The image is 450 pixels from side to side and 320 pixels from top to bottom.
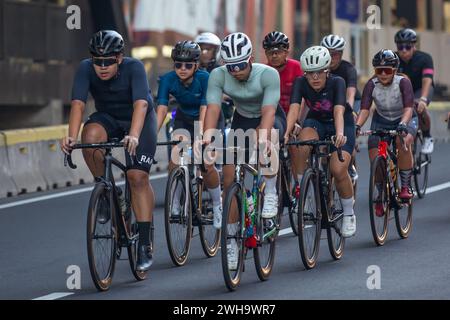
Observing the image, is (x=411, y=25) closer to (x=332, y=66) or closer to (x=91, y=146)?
(x=332, y=66)

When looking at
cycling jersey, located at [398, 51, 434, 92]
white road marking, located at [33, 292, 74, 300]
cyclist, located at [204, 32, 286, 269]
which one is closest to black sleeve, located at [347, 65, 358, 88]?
cycling jersey, located at [398, 51, 434, 92]

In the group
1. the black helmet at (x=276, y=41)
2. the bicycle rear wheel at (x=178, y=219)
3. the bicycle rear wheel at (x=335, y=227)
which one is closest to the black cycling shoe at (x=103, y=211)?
the bicycle rear wheel at (x=178, y=219)

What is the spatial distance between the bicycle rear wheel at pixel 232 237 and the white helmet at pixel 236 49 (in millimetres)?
1004

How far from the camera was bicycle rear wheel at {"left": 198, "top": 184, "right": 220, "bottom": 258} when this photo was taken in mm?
13414

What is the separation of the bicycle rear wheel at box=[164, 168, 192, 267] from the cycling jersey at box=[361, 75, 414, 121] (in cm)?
267

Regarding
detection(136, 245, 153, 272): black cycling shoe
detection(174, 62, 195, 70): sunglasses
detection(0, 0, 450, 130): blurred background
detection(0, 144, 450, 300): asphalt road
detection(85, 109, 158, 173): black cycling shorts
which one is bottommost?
detection(0, 144, 450, 300): asphalt road

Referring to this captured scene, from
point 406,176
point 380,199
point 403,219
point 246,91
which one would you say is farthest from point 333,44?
point 246,91

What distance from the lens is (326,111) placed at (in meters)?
13.5

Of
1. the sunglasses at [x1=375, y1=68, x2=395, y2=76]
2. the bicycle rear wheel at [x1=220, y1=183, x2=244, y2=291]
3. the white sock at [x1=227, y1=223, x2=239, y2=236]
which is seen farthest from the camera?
the sunglasses at [x1=375, y1=68, x2=395, y2=76]

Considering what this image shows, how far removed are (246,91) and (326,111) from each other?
Answer: 60.9 inches

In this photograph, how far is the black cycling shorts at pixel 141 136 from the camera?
38.3 feet

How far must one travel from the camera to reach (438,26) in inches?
2384

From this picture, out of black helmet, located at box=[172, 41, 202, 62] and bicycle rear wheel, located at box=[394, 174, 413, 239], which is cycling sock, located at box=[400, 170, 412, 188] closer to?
bicycle rear wheel, located at box=[394, 174, 413, 239]

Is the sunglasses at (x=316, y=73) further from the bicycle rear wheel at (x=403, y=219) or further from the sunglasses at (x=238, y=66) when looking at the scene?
the bicycle rear wheel at (x=403, y=219)
